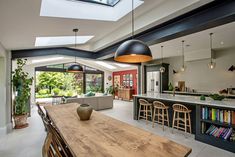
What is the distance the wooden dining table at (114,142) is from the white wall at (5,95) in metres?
2.92

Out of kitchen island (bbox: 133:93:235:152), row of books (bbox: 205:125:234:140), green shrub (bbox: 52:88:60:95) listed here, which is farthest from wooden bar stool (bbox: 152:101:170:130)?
green shrub (bbox: 52:88:60:95)

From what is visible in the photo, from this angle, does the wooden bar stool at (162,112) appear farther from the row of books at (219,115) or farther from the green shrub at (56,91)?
the green shrub at (56,91)

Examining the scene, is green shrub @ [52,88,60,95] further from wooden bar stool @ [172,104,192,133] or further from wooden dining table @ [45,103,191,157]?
wooden dining table @ [45,103,191,157]

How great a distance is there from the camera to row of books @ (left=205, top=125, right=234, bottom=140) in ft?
9.62

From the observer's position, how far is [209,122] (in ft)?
10.4

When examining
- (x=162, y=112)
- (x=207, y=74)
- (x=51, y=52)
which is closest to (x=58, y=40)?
(x=51, y=52)

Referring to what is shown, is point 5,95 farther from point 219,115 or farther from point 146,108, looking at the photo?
point 219,115

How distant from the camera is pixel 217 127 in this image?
10.4ft

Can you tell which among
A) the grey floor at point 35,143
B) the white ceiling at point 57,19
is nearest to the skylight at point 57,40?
the white ceiling at point 57,19

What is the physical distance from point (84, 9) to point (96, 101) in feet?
15.7

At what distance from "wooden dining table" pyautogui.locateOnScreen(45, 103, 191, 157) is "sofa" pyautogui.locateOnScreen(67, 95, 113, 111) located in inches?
167

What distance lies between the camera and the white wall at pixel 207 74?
5.34 metres

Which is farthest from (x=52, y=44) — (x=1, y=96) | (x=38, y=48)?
(x=1, y=96)

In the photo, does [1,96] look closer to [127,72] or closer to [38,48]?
[38,48]
